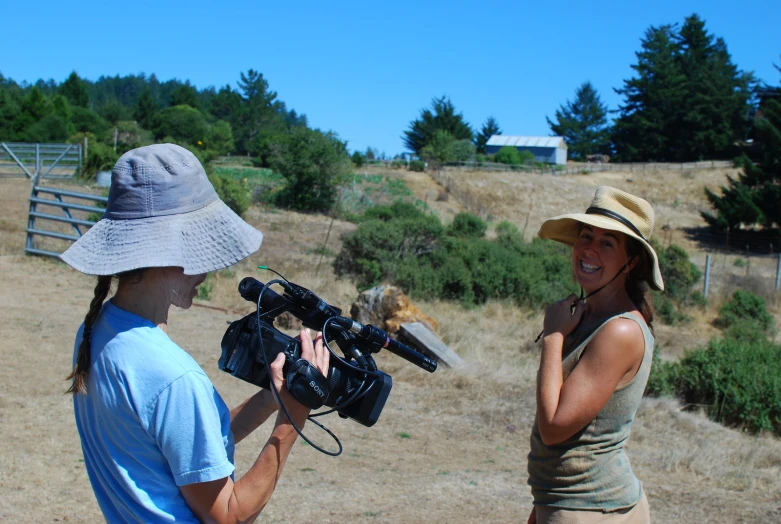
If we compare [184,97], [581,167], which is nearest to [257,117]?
[184,97]

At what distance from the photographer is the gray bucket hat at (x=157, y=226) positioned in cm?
166

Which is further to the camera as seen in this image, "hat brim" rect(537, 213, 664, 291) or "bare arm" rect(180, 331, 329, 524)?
"hat brim" rect(537, 213, 664, 291)

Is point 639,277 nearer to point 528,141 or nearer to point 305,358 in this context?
point 305,358

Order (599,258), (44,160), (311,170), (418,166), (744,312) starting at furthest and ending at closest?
(418,166)
(311,170)
(44,160)
(744,312)
(599,258)

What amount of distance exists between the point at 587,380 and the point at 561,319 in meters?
0.25

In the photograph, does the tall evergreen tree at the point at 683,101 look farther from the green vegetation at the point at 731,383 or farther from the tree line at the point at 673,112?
the green vegetation at the point at 731,383

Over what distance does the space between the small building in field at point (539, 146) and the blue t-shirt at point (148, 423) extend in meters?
74.0

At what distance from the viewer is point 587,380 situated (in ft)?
7.35

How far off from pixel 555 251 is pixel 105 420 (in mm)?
16901

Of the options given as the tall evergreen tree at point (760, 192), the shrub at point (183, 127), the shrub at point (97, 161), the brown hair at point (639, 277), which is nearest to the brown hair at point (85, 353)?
the brown hair at point (639, 277)

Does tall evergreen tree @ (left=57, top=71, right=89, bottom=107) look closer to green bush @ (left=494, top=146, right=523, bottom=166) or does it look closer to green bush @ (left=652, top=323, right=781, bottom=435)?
green bush @ (left=494, top=146, right=523, bottom=166)

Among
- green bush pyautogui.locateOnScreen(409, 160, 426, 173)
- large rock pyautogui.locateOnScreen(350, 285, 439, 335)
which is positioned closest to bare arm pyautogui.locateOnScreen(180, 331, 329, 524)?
large rock pyautogui.locateOnScreen(350, 285, 439, 335)

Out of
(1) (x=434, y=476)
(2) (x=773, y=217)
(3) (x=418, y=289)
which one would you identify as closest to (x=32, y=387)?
(1) (x=434, y=476)

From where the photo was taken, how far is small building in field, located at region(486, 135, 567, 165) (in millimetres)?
75250
